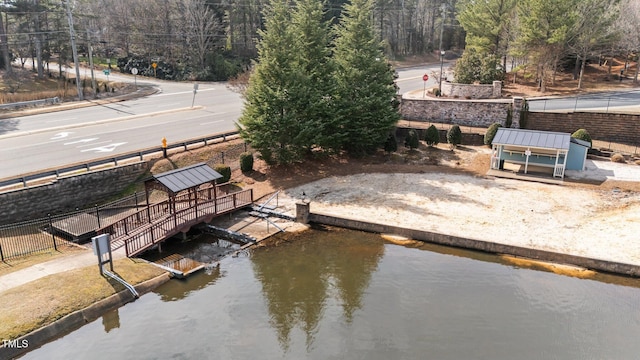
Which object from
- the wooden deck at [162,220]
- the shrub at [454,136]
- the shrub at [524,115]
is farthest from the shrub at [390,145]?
the wooden deck at [162,220]

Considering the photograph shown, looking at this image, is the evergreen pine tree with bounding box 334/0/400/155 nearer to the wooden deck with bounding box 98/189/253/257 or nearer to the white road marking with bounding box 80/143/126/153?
the wooden deck with bounding box 98/189/253/257

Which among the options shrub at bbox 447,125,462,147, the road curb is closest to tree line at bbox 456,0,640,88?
shrub at bbox 447,125,462,147

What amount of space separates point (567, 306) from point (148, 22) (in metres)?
61.3

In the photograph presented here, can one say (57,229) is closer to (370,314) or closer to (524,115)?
(370,314)

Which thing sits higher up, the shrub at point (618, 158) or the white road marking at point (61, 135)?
the white road marking at point (61, 135)

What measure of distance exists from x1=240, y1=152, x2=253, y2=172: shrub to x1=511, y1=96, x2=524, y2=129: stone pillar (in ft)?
61.1

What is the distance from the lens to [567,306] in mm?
14547

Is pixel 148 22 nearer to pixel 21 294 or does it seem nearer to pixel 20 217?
pixel 20 217

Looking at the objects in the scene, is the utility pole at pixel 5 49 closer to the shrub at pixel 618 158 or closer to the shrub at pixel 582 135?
the shrub at pixel 582 135

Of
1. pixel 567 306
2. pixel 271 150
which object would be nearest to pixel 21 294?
pixel 271 150

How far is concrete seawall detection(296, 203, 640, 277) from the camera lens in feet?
54.4

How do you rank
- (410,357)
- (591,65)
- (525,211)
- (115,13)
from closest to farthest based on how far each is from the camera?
(410,357) < (525,211) < (591,65) < (115,13)

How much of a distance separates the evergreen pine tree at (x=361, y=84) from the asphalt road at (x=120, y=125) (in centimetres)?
845

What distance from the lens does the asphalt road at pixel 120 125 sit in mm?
25141
